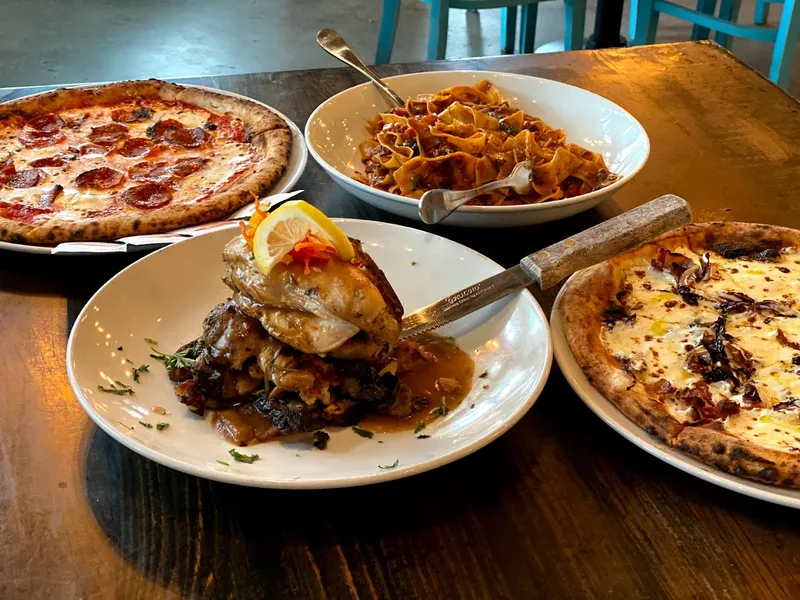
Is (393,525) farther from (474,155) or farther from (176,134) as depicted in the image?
(176,134)

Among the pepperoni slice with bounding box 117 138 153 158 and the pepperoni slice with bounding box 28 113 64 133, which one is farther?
the pepperoni slice with bounding box 28 113 64 133

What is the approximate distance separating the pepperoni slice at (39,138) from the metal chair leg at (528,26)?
4.95 m

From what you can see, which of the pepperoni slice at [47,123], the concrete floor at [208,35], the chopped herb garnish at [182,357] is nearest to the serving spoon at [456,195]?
the chopped herb garnish at [182,357]

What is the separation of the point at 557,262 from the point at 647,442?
524 mm

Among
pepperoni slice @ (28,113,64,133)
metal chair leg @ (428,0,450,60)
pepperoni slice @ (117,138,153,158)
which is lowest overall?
metal chair leg @ (428,0,450,60)

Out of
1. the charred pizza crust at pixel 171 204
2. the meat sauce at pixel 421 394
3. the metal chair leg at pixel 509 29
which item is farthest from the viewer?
the metal chair leg at pixel 509 29

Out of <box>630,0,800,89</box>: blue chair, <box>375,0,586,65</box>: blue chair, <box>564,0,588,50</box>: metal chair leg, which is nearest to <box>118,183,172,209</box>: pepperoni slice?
<box>375,0,586,65</box>: blue chair

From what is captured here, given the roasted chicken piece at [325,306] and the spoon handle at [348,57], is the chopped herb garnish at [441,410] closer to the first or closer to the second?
the roasted chicken piece at [325,306]

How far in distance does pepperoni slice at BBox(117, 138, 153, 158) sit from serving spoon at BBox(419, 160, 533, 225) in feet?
4.73

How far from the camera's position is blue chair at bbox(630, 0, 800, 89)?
4.66 meters

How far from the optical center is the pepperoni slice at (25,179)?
Answer: 2660mm

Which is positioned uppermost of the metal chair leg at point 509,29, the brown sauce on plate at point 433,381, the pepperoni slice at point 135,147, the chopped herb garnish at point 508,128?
the chopped herb garnish at point 508,128

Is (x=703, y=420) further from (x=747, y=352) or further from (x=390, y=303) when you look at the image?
(x=390, y=303)

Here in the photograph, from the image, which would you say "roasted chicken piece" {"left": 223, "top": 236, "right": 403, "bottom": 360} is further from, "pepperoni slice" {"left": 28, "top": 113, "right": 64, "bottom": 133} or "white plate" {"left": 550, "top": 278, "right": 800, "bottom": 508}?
"pepperoni slice" {"left": 28, "top": 113, "right": 64, "bottom": 133}
